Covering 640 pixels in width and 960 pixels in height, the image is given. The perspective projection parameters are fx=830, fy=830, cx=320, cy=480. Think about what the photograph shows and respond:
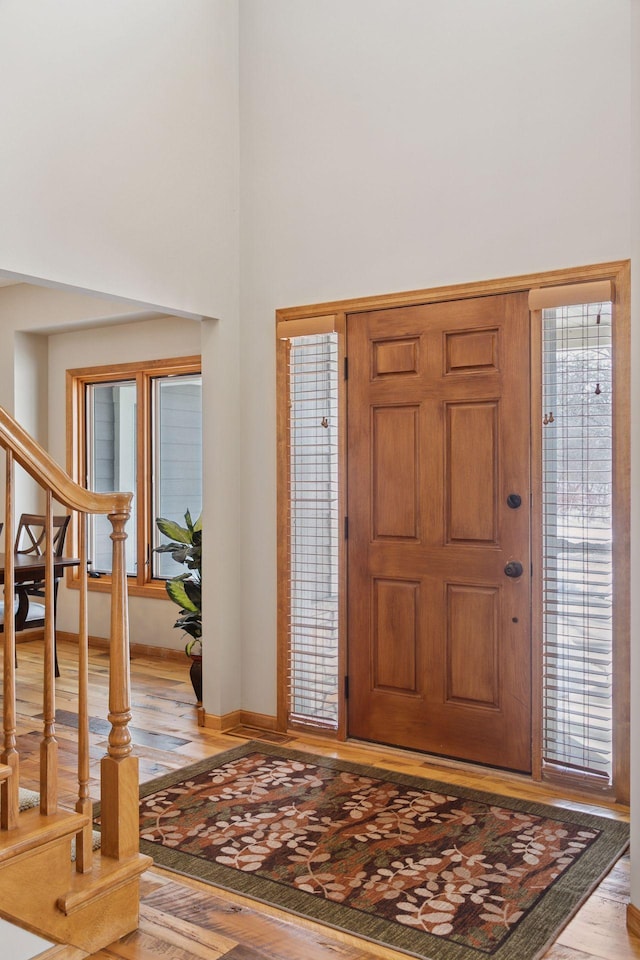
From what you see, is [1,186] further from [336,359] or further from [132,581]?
[132,581]

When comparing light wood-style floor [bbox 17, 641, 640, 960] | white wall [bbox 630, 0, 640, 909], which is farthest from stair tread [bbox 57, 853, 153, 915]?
white wall [bbox 630, 0, 640, 909]

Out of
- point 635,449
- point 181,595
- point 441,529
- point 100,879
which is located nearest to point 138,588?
point 181,595

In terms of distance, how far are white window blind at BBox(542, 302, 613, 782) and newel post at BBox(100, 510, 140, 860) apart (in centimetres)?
184

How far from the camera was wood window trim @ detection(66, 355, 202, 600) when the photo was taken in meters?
5.94

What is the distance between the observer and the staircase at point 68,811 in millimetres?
2170

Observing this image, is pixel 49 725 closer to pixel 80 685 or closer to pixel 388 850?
pixel 80 685

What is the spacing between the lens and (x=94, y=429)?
21.4 ft

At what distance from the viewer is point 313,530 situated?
13.8 ft

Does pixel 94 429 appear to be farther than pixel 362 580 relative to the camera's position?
Yes

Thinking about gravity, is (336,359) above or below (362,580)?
above

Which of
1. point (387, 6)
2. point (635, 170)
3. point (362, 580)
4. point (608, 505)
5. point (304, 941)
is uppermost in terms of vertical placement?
point (387, 6)

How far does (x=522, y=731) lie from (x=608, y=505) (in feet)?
3.47

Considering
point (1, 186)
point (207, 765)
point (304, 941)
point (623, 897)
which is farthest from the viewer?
point (207, 765)

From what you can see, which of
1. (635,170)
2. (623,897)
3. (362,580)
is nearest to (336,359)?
(362,580)
